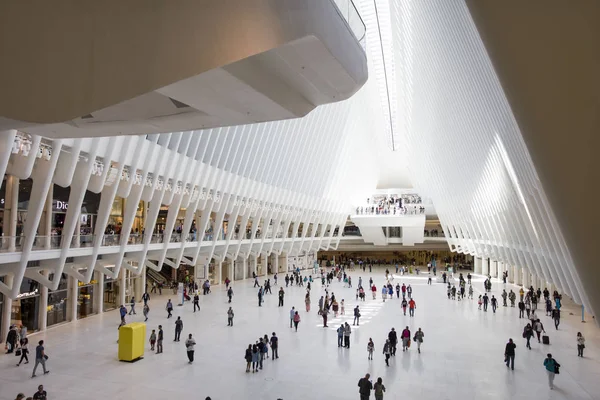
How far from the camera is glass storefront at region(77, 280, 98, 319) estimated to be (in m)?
19.7

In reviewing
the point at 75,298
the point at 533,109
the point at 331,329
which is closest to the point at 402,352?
the point at 331,329

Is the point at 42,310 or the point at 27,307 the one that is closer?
the point at 27,307

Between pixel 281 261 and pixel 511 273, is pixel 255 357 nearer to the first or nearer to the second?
pixel 511 273

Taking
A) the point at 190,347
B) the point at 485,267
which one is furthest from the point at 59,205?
the point at 485,267

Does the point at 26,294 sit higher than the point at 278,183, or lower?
lower

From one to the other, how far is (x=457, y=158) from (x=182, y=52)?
24.7m

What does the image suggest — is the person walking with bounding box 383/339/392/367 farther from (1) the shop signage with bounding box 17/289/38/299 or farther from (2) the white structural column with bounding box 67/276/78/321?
(2) the white structural column with bounding box 67/276/78/321

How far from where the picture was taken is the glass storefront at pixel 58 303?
17.8 meters

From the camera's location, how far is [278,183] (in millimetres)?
29938

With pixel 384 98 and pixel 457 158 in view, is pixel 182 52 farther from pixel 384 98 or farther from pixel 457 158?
pixel 384 98

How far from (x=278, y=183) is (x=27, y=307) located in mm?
17027

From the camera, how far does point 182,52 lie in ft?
9.76

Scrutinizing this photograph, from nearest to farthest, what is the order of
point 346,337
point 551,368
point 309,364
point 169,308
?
point 551,368 < point 309,364 < point 346,337 < point 169,308

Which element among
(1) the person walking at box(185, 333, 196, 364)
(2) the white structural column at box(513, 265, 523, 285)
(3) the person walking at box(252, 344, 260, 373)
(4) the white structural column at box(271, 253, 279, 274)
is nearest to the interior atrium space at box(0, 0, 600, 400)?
(1) the person walking at box(185, 333, 196, 364)
